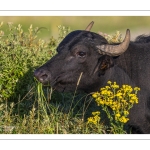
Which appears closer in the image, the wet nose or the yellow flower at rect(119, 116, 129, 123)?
the yellow flower at rect(119, 116, 129, 123)

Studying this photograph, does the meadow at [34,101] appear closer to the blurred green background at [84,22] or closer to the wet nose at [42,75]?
the wet nose at [42,75]

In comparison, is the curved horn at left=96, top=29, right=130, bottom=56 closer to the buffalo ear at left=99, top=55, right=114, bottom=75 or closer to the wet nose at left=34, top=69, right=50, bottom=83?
the buffalo ear at left=99, top=55, right=114, bottom=75

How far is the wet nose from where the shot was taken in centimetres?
933

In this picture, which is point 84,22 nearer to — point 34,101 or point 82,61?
point 34,101

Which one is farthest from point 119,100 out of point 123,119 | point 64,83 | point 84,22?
point 84,22

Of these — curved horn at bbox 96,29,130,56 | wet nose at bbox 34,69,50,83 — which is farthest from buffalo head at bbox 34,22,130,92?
wet nose at bbox 34,69,50,83

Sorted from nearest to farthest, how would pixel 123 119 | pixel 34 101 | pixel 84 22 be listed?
pixel 123 119, pixel 34 101, pixel 84 22

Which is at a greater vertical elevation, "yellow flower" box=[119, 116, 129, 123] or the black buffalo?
the black buffalo

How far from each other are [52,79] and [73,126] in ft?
3.77

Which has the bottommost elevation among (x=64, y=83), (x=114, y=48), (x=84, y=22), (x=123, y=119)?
(x=123, y=119)

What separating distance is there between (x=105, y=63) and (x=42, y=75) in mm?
1160

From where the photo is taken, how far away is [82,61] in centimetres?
980

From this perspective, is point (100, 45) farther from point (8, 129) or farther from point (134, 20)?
point (134, 20)
